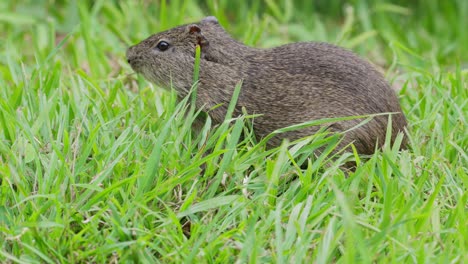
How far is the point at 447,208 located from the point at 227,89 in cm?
148

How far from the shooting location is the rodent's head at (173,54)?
15.8 ft

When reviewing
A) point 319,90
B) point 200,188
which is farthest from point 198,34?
point 200,188

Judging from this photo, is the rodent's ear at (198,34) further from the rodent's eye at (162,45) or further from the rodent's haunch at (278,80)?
the rodent's eye at (162,45)

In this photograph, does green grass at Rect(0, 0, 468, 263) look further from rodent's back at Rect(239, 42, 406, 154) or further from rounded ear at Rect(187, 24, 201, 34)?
rounded ear at Rect(187, 24, 201, 34)

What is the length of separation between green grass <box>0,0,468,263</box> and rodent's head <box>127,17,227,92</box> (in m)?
0.21

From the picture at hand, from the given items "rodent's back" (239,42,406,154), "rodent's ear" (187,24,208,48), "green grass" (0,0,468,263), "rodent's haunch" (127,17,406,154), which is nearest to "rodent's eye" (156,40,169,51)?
"rodent's haunch" (127,17,406,154)

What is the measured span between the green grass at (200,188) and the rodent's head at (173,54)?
21 cm

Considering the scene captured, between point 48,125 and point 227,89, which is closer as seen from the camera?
point 48,125

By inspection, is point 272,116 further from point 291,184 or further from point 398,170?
point 398,170

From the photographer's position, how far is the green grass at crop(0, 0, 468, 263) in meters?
3.38

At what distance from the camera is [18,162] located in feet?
12.7

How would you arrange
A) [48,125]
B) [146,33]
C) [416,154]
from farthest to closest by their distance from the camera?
[146,33]
[416,154]
[48,125]

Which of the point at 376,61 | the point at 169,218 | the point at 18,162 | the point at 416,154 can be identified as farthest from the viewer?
the point at 376,61

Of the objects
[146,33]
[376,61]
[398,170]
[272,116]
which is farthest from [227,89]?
[376,61]
